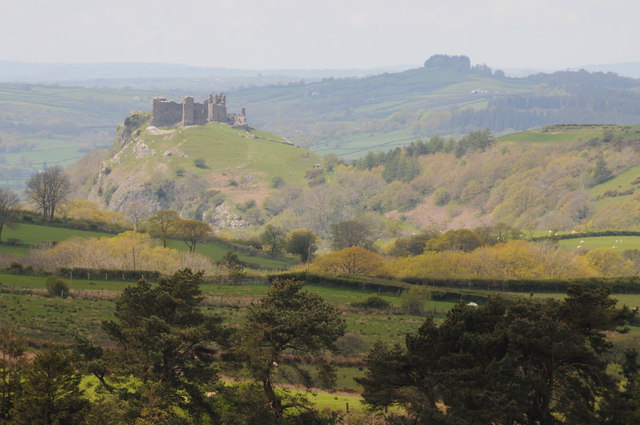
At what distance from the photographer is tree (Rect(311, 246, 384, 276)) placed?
88875 mm

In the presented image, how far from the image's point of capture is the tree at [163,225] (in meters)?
106

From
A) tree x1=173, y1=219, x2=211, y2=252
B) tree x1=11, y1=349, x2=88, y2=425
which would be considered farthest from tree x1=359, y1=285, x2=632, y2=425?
tree x1=173, y1=219, x2=211, y2=252

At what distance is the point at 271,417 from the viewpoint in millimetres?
30094

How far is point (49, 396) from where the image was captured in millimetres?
27188

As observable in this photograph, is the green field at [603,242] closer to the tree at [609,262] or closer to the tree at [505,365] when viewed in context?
the tree at [609,262]

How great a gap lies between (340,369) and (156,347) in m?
17.2

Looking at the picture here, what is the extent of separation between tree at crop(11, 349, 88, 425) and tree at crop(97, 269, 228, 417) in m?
2.56

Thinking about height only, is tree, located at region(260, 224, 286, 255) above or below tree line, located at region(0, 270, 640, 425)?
below

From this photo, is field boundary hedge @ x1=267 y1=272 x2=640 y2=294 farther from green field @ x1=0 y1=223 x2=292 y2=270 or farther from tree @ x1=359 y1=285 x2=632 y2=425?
tree @ x1=359 y1=285 x2=632 y2=425

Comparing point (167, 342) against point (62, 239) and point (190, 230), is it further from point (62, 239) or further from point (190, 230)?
point (190, 230)

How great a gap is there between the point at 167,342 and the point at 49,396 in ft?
16.4

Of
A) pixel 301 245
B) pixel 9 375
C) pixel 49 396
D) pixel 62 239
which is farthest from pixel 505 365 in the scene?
pixel 301 245

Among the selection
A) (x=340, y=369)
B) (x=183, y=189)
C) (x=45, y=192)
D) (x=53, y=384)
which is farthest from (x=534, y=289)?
(x=183, y=189)

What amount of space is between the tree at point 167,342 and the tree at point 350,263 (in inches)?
2173
